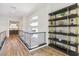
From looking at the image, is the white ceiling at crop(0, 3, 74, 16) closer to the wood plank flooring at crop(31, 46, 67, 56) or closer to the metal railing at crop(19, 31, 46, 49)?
the metal railing at crop(19, 31, 46, 49)

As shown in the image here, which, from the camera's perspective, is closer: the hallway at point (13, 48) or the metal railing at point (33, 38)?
the hallway at point (13, 48)

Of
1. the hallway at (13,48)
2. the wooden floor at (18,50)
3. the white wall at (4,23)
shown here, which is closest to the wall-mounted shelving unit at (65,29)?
the wooden floor at (18,50)

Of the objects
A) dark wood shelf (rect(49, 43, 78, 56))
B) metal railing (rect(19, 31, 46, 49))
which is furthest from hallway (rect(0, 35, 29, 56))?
dark wood shelf (rect(49, 43, 78, 56))

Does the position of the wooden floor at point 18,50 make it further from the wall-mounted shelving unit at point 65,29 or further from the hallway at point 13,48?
the wall-mounted shelving unit at point 65,29

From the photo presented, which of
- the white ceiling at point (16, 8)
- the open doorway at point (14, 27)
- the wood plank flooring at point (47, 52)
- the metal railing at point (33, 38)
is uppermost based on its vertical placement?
the white ceiling at point (16, 8)

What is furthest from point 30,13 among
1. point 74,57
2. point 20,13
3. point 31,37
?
point 74,57

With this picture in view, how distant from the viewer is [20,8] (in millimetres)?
1854

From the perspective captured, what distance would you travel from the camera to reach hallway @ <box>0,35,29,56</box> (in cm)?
183

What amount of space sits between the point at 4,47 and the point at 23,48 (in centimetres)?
34

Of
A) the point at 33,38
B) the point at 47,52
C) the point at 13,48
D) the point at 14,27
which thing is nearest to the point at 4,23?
the point at 14,27

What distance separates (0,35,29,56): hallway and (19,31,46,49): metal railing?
4.3 inches

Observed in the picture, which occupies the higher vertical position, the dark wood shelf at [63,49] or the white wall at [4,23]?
the white wall at [4,23]

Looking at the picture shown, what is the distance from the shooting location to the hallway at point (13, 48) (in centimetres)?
183

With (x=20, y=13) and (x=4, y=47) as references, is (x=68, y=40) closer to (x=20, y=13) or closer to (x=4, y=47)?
(x=20, y=13)
